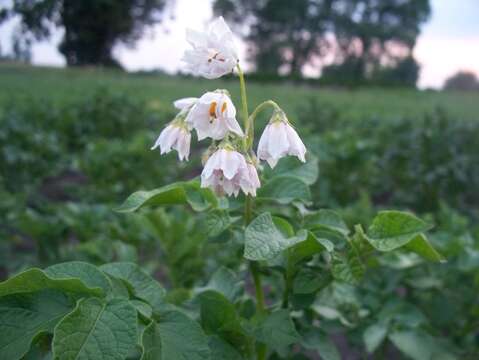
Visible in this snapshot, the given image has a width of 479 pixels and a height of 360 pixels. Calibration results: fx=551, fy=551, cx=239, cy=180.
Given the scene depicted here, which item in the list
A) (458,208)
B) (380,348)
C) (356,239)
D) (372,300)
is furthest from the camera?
(458,208)

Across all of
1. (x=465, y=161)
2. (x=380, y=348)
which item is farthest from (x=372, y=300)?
(x=465, y=161)

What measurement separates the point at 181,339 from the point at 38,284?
11.7 inches

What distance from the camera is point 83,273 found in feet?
3.62

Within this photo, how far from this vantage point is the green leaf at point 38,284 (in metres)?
1.00

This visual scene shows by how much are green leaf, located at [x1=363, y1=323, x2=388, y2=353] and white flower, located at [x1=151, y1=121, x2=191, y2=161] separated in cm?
83

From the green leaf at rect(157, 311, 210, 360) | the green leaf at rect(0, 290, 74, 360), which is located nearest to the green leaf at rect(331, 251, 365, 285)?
the green leaf at rect(157, 311, 210, 360)

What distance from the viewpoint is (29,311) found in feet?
3.44

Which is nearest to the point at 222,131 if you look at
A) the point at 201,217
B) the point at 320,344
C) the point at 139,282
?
the point at 139,282

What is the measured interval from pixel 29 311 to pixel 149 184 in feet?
12.5

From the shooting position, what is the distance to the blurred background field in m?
2.12

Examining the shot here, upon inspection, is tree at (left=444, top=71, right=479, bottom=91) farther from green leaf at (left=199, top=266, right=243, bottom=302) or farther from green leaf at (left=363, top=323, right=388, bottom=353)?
green leaf at (left=199, top=266, right=243, bottom=302)

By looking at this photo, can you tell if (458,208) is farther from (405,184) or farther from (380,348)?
(380,348)

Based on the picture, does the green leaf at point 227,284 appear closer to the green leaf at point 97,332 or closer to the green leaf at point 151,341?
the green leaf at point 151,341

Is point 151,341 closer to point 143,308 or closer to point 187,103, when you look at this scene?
point 143,308
